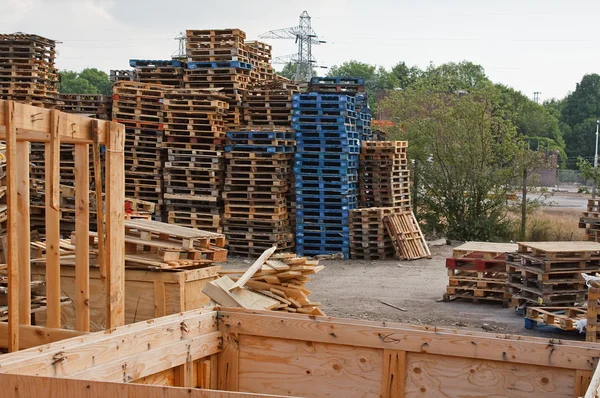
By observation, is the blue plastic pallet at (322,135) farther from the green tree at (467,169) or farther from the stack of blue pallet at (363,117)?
the green tree at (467,169)

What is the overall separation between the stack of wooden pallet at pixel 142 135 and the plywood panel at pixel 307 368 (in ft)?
49.7

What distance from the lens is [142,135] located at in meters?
20.3

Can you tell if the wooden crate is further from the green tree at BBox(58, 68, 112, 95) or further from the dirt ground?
the green tree at BBox(58, 68, 112, 95)

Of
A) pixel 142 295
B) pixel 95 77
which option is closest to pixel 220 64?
pixel 142 295

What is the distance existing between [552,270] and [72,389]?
33.7ft

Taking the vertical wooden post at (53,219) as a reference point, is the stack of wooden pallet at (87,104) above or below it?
above

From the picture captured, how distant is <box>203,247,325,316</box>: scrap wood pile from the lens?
33.0 feet

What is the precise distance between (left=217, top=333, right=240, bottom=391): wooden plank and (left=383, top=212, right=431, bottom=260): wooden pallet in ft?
45.7

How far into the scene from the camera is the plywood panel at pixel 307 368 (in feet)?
16.6

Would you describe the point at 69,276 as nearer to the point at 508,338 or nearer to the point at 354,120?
the point at 508,338

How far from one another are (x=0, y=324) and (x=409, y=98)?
24.7 metres

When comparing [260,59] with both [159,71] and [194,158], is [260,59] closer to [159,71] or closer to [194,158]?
[159,71]

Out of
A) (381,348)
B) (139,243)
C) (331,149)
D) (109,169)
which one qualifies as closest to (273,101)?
(331,149)

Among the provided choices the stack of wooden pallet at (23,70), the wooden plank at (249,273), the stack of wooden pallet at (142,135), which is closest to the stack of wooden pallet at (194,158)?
the stack of wooden pallet at (142,135)
